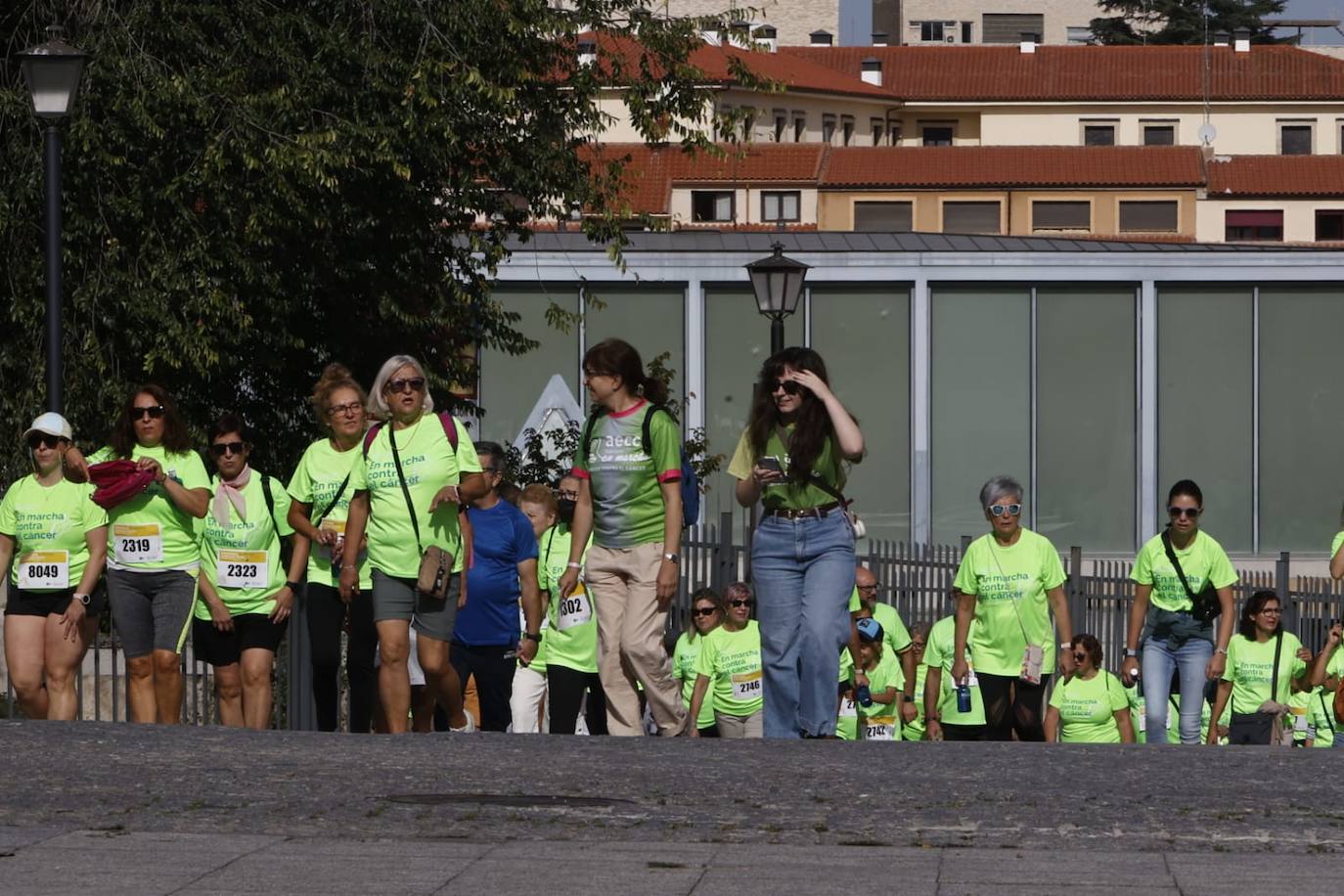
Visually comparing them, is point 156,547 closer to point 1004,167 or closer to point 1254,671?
point 1254,671

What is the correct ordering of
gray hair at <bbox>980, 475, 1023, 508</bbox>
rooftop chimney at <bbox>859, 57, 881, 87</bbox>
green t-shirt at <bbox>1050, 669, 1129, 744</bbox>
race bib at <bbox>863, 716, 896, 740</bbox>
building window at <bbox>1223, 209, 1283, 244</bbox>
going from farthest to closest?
1. rooftop chimney at <bbox>859, 57, 881, 87</bbox>
2. building window at <bbox>1223, 209, 1283, 244</bbox>
3. race bib at <bbox>863, 716, 896, 740</bbox>
4. green t-shirt at <bbox>1050, 669, 1129, 744</bbox>
5. gray hair at <bbox>980, 475, 1023, 508</bbox>

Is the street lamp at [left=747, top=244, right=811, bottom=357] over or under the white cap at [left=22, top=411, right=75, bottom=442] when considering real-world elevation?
over

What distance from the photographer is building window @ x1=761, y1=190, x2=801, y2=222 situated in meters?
77.8

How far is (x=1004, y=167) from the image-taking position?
78.1 metres

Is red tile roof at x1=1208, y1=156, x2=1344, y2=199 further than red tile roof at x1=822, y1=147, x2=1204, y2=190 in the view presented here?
Yes

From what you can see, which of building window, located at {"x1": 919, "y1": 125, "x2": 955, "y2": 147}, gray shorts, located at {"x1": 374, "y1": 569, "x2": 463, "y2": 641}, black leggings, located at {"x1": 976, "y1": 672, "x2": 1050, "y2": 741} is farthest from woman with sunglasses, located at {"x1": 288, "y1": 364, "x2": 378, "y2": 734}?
building window, located at {"x1": 919, "y1": 125, "x2": 955, "y2": 147}

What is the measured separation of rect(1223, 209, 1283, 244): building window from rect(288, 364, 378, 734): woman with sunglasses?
71482 mm

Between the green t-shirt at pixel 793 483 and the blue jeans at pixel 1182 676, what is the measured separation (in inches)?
171

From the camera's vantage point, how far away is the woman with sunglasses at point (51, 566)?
1101cm

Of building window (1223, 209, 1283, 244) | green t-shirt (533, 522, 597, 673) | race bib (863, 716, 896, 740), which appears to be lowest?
race bib (863, 716, 896, 740)

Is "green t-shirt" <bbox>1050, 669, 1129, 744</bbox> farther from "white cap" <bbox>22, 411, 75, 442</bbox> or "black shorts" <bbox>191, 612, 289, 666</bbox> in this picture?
"white cap" <bbox>22, 411, 75, 442</bbox>

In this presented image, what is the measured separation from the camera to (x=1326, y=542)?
3234 cm

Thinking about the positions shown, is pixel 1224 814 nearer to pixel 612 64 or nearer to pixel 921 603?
pixel 921 603

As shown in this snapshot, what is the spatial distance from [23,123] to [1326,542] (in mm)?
20182
